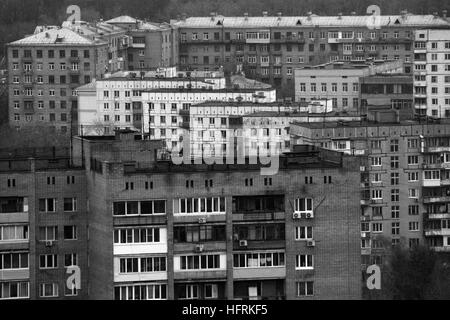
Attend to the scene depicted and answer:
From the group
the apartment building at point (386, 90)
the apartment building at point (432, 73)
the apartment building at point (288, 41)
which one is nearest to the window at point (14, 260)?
the apartment building at point (432, 73)

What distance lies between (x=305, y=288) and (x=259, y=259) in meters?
0.74

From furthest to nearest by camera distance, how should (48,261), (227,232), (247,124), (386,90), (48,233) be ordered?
(386,90), (247,124), (48,233), (48,261), (227,232)

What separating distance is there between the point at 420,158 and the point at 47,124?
26783mm

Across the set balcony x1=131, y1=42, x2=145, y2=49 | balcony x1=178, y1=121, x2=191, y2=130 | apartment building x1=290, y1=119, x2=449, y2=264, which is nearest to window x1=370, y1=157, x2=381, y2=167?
apartment building x1=290, y1=119, x2=449, y2=264

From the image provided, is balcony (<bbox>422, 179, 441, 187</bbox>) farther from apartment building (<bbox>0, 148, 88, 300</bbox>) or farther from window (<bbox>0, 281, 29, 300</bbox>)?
window (<bbox>0, 281, 29, 300</bbox>)

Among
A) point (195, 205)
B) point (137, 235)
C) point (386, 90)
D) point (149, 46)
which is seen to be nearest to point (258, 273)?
point (195, 205)

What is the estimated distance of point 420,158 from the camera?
168ft

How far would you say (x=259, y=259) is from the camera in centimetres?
3541

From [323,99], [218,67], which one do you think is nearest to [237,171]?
[323,99]

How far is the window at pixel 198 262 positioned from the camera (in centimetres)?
3516

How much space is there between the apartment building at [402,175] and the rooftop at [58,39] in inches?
1156

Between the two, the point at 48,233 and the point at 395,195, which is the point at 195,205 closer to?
the point at 48,233

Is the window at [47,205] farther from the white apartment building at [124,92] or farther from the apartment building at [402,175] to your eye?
the white apartment building at [124,92]
